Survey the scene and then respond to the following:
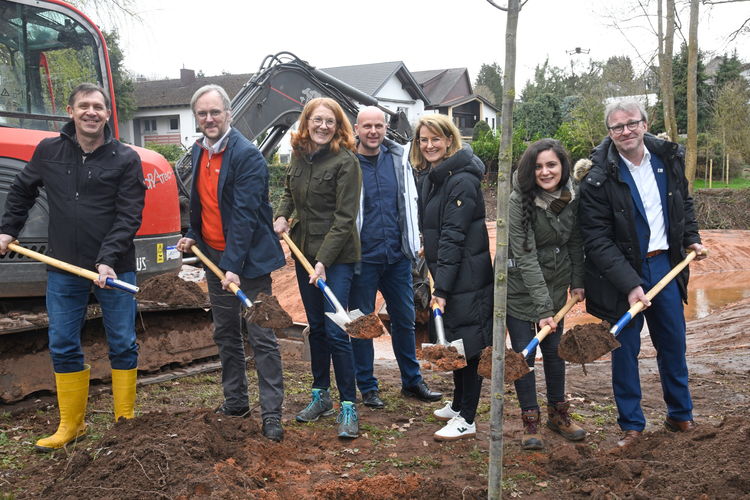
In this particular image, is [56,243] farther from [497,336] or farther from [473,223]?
[497,336]

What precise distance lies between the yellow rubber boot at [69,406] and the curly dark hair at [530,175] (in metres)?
2.88

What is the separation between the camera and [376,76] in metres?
40.0

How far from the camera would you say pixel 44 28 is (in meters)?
5.47

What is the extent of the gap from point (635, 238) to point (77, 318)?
3419 millimetres

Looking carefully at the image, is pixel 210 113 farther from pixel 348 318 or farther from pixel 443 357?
pixel 443 357

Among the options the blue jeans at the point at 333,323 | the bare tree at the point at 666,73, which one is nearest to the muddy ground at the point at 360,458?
the blue jeans at the point at 333,323

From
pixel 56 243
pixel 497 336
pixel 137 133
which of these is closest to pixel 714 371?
pixel 497 336

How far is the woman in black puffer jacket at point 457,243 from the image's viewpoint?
4246mm

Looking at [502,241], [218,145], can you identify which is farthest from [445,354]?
[218,145]

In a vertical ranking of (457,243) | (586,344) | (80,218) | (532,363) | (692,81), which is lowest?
(532,363)

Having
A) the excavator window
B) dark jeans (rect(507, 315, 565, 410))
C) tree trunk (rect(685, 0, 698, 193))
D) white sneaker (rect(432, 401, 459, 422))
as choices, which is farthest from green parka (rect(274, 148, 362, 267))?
tree trunk (rect(685, 0, 698, 193))

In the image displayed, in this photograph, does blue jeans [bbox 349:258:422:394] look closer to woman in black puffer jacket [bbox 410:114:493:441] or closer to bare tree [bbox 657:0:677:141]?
woman in black puffer jacket [bbox 410:114:493:441]

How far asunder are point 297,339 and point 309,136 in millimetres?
3842

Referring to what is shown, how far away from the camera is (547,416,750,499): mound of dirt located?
10.6 feet
